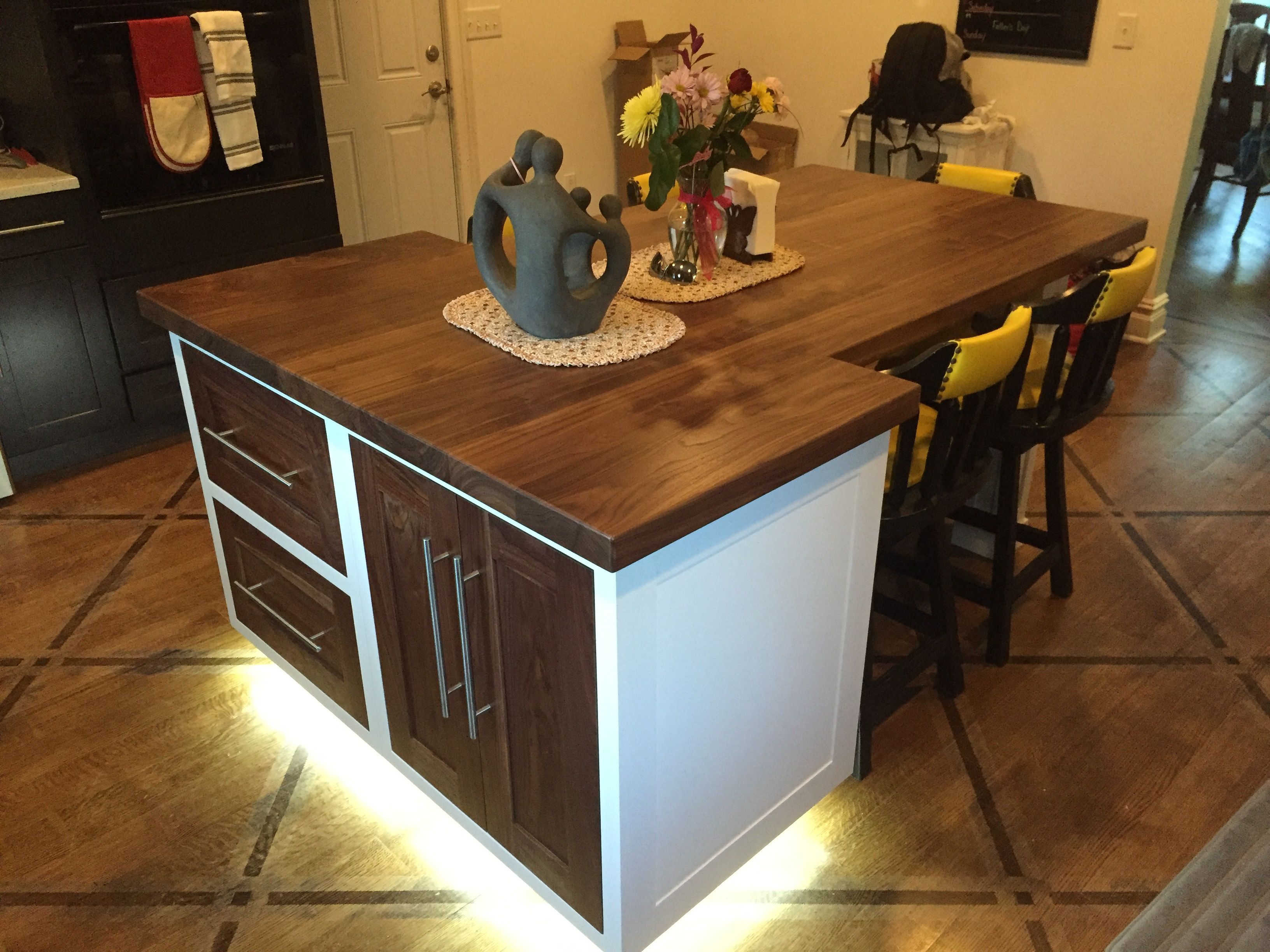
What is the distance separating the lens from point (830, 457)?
1.46 metres

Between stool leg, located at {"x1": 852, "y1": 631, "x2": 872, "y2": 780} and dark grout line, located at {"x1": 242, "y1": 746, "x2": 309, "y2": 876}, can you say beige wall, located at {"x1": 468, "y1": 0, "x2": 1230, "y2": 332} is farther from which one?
dark grout line, located at {"x1": 242, "y1": 746, "x2": 309, "y2": 876}

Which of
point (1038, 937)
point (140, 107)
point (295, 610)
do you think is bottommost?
point (1038, 937)

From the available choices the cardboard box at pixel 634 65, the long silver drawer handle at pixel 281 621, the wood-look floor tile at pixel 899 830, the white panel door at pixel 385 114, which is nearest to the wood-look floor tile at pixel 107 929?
the long silver drawer handle at pixel 281 621

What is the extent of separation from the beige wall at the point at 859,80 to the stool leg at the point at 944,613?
96.7 inches

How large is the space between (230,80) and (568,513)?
264 cm

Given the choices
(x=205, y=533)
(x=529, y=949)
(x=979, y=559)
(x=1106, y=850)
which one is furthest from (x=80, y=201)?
(x=1106, y=850)

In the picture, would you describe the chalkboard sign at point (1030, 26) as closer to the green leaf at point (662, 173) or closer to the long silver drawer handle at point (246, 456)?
the green leaf at point (662, 173)

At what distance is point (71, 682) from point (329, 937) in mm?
1019

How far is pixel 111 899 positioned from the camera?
1849mm

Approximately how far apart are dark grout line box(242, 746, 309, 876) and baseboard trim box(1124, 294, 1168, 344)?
3503mm

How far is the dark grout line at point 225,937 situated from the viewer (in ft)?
5.76

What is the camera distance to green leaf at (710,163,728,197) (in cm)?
197

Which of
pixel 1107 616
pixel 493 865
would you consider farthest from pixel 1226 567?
pixel 493 865

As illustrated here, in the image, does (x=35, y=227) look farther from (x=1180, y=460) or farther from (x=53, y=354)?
(x=1180, y=460)
